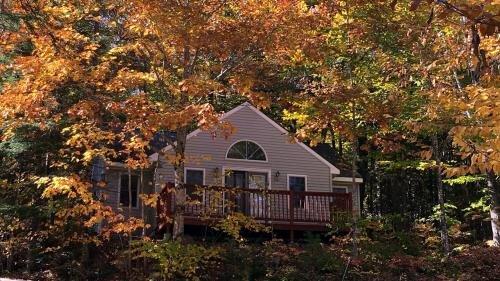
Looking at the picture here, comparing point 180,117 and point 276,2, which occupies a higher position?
point 276,2

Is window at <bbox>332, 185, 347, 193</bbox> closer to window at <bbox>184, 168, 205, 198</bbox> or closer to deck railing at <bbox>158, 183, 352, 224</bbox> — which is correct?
deck railing at <bbox>158, 183, 352, 224</bbox>

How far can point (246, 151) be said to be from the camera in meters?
19.8

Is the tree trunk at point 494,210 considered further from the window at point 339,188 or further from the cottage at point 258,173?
the window at point 339,188

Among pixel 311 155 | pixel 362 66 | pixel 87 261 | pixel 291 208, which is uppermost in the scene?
pixel 362 66

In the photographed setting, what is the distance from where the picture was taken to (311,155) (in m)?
20.5

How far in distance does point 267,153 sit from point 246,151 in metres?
0.78

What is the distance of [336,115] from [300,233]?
633 cm

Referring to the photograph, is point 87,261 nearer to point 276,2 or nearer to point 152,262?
point 152,262

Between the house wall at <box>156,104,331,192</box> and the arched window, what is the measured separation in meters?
0.15

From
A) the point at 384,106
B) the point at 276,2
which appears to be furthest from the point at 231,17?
the point at 384,106

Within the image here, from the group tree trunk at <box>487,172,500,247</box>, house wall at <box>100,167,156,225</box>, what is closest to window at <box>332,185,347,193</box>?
tree trunk at <box>487,172,500,247</box>

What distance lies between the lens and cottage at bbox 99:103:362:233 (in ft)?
58.0

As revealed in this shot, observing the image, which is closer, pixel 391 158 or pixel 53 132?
pixel 53 132

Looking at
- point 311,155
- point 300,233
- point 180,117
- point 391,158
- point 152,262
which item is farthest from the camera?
point 391,158
